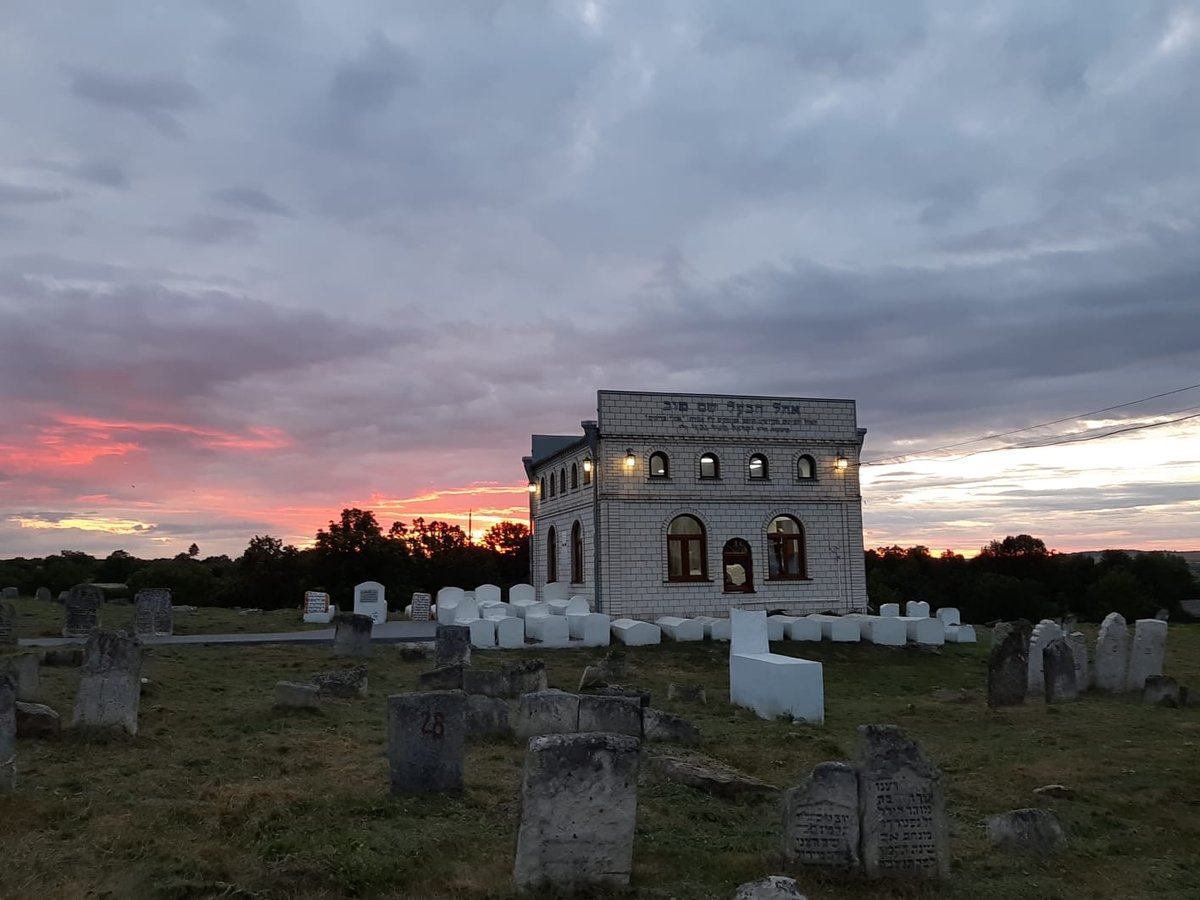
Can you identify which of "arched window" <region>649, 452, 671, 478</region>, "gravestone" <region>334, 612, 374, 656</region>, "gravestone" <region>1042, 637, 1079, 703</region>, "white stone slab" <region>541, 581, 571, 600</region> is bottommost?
"gravestone" <region>1042, 637, 1079, 703</region>

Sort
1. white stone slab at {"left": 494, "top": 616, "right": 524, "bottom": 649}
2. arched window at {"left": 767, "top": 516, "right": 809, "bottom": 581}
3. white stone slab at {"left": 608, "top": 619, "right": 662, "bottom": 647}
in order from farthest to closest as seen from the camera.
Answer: arched window at {"left": 767, "top": 516, "right": 809, "bottom": 581}, white stone slab at {"left": 608, "top": 619, "right": 662, "bottom": 647}, white stone slab at {"left": 494, "top": 616, "right": 524, "bottom": 649}

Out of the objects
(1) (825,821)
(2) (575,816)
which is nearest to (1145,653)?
(1) (825,821)

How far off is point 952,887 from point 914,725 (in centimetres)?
805

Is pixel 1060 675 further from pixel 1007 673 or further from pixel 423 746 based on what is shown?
pixel 423 746

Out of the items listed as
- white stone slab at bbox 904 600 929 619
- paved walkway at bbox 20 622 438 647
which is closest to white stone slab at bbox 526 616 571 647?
paved walkway at bbox 20 622 438 647

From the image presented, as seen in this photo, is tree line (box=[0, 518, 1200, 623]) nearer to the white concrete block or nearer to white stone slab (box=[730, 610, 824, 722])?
the white concrete block

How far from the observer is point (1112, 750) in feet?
37.0

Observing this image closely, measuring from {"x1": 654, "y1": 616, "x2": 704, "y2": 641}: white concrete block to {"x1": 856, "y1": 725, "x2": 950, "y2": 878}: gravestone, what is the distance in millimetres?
17393

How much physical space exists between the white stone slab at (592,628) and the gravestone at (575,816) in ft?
54.2

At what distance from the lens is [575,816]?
6.25 m

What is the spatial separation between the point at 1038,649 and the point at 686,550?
12.2 meters

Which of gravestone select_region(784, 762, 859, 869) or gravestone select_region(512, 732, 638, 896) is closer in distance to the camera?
gravestone select_region(512, 732, 638, 896)

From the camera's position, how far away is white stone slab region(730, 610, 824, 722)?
14055 mm

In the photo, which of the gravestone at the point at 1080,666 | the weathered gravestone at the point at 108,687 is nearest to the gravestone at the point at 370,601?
the weathered gravestone at the point at 108,687
